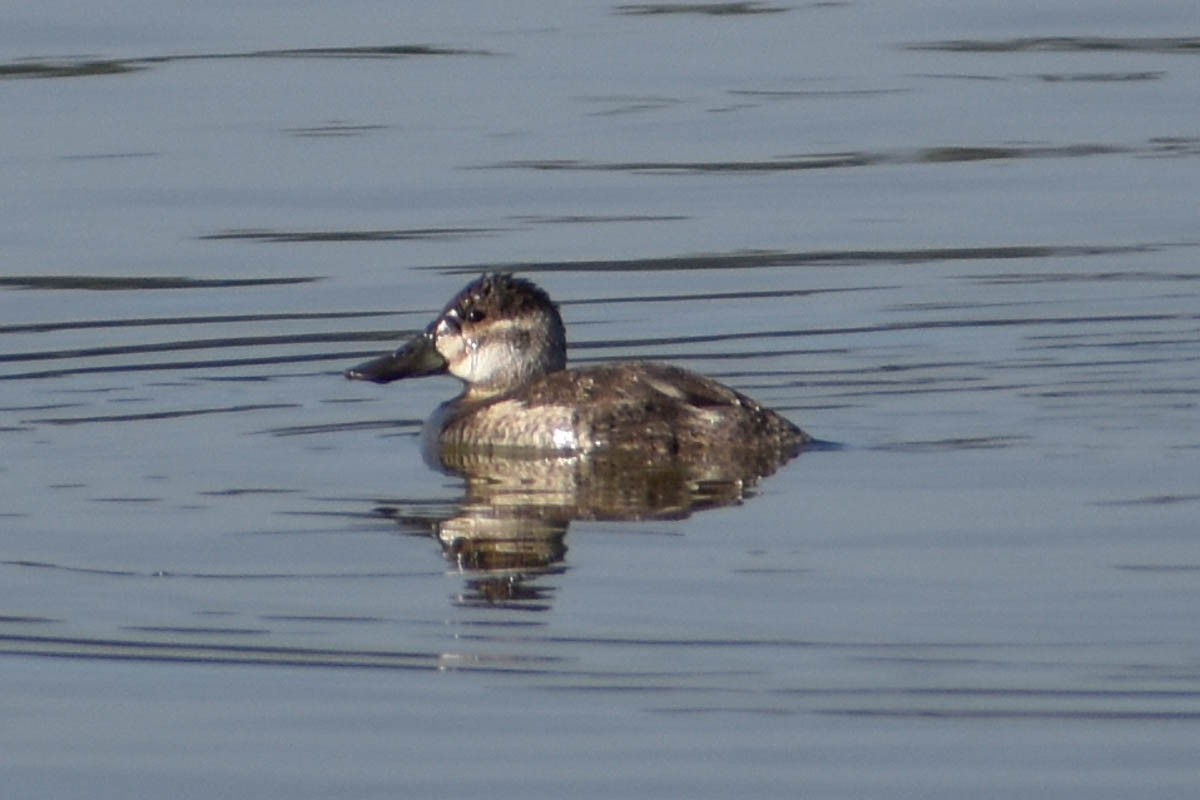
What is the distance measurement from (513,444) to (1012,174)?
6.03 meters

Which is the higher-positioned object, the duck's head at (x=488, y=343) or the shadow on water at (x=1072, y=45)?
the shadow on water at (x=1072, y=45)

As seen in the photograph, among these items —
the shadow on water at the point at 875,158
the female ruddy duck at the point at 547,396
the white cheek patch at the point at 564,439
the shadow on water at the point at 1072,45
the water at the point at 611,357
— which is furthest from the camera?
the shadow on water at the point at 1072,45

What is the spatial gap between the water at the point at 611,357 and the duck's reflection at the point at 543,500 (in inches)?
3.7

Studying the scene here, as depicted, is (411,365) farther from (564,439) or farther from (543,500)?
(543,500)

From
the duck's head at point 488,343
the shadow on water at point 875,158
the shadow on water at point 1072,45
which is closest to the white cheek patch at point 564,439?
the duck's head at point 488,343

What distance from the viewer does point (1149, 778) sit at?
645 centimetres

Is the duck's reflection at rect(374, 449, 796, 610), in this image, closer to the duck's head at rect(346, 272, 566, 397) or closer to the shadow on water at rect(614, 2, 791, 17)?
the duck's head at rect(346, 272, 566, 397)

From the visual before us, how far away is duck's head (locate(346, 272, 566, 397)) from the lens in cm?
1119

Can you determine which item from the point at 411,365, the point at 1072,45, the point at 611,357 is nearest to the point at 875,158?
the point at 1072,45

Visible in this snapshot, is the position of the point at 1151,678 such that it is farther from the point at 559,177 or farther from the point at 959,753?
the point at 559,177

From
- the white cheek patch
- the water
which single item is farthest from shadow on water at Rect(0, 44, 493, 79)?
the white cheek patch

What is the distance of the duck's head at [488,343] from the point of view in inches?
440

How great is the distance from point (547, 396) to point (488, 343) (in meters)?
0.80

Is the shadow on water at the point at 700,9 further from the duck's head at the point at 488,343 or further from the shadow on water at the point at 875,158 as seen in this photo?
the duck's head at the point at 488,343
